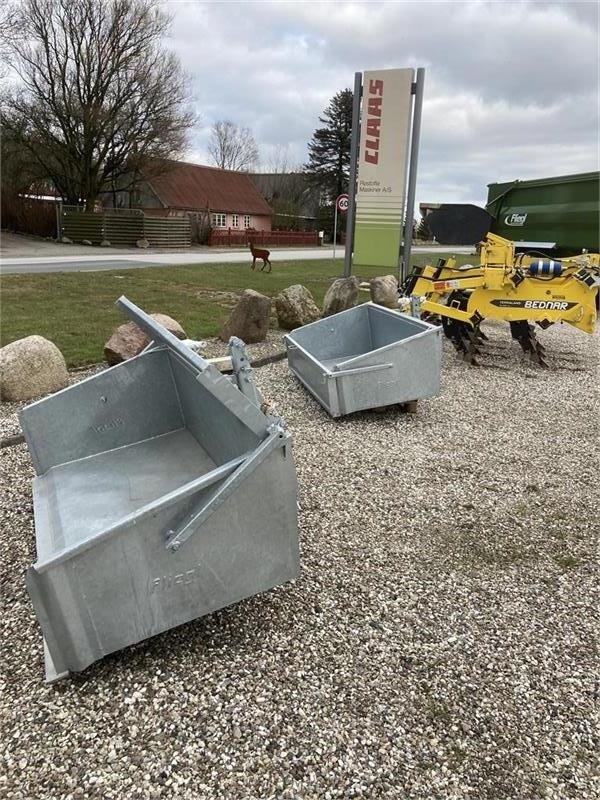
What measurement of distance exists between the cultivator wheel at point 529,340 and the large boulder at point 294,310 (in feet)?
9.29

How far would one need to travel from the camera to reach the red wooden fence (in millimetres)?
32188

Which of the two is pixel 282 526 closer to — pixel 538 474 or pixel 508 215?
pixel 538 474

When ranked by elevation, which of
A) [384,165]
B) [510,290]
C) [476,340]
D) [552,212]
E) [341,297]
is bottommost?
[476,340]

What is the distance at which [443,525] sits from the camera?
344 cm

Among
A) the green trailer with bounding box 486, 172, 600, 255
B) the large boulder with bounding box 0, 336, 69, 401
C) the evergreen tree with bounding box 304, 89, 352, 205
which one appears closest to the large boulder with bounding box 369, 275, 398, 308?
the green trailer with bounding box 486, 172, 600, 255

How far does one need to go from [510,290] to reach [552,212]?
6.09 meters

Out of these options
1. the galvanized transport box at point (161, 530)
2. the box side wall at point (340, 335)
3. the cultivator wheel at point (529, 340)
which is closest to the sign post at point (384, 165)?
the cultivator wheel at point (529, 340)

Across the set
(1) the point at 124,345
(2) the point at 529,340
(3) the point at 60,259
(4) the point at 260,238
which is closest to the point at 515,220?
(2) the point at 529,340

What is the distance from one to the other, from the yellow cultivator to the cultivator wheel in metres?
0.58

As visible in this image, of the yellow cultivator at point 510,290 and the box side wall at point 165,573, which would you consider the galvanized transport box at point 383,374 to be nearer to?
the yellow cultivator at point 510,290

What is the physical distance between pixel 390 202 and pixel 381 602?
9363mm

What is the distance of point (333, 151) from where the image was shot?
148 feet

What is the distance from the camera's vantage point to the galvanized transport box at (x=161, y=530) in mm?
2045

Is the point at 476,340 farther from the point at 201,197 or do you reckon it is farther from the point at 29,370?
the point at 201,197
